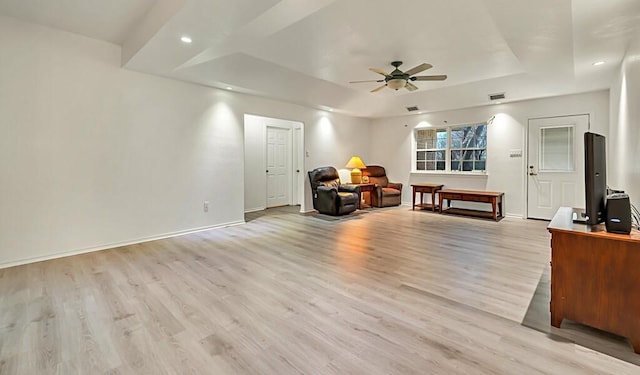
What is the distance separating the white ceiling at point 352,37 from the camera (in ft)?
8.55

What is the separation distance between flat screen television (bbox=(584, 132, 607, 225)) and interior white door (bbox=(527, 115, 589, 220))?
14.5 ft

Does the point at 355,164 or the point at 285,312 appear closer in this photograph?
the point at 285,312

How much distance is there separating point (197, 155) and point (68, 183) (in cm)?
173

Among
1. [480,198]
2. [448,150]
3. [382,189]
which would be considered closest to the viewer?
[480,198]

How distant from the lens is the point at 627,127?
3.39m

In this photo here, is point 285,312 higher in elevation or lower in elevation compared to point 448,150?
lower

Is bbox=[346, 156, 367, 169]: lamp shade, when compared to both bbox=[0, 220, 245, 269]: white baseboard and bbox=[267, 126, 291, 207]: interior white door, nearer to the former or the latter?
bbox=[267, 126, 291, 207]: interior white door

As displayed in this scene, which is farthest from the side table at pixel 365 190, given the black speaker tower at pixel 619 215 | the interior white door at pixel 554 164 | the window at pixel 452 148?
the black speaker tower at pixel 619 215

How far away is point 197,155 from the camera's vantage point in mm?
4898

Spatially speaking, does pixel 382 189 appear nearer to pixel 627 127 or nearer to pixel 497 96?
pixel 497 96


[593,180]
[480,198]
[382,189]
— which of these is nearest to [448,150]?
[480,198]

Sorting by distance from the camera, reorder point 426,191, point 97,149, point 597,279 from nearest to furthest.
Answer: point 597,279, point 97,149, point 426,191

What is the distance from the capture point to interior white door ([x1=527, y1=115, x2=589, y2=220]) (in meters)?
5.55

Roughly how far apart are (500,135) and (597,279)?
5.33 meters
